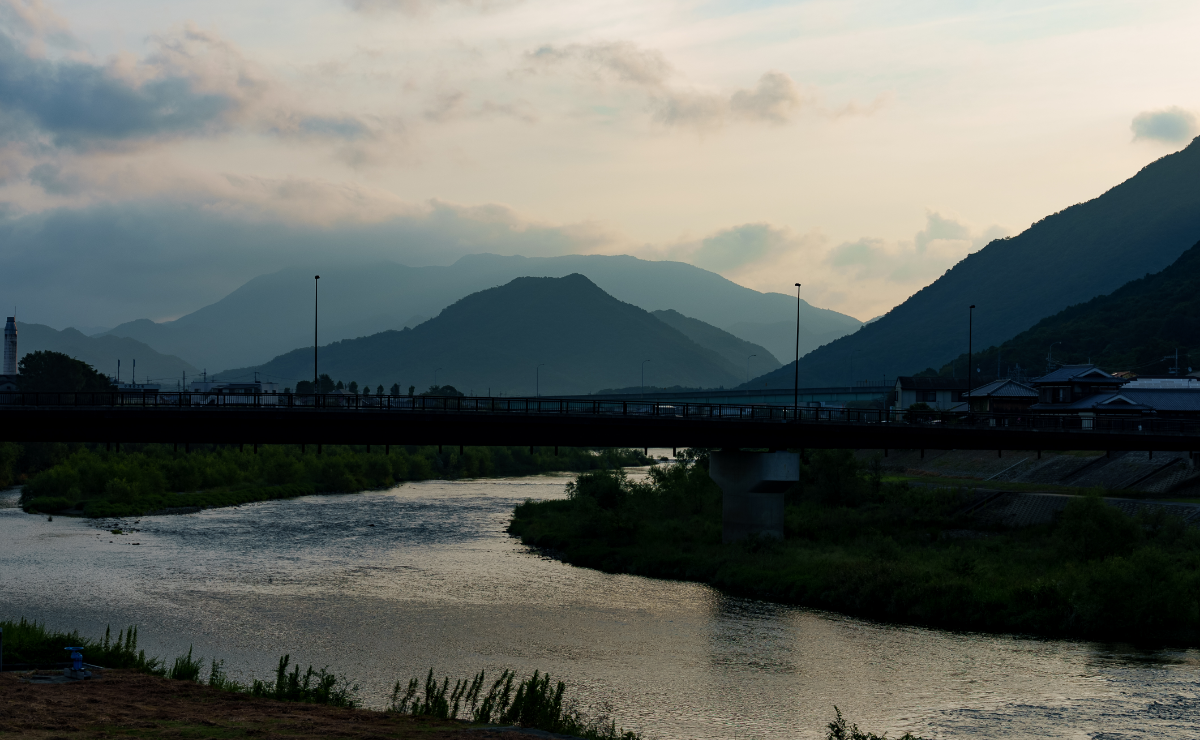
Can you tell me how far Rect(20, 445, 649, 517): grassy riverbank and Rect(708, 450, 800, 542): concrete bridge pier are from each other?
5536 cm

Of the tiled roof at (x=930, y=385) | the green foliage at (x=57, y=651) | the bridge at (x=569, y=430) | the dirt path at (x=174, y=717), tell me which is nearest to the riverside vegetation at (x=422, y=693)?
the green foliage at (x=57, y=651)

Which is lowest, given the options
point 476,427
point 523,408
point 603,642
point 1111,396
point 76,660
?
point 603,642

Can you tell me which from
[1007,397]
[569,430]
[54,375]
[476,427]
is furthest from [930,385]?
[54,375]

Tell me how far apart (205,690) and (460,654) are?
14446 millimetres

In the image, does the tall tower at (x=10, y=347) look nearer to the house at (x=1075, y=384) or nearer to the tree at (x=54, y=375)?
the tree at (x=54, y=375)

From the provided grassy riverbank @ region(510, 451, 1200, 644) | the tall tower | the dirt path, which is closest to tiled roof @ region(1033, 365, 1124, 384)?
grassy riverbank @ region(510, 451, 1200, 644)

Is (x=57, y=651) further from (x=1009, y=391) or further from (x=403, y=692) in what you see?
(x=1009, y=391)

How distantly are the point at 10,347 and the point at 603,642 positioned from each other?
177 metres

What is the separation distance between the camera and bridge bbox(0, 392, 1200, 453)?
5916 cm

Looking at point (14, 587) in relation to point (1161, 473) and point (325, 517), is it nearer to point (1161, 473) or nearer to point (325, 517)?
point (325, 517)

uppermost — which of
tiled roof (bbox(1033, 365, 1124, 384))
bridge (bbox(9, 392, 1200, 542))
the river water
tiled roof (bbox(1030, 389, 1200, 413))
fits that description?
tiled roof (bbox(1033, 365, 1124, 384))

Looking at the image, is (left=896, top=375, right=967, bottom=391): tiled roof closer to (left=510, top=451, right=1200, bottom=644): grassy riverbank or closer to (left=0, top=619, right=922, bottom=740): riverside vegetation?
(left=510, top=451, right=1200, bottom=644): grassy riverbank

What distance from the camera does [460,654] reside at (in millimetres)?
44656

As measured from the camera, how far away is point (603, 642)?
1873 inches
